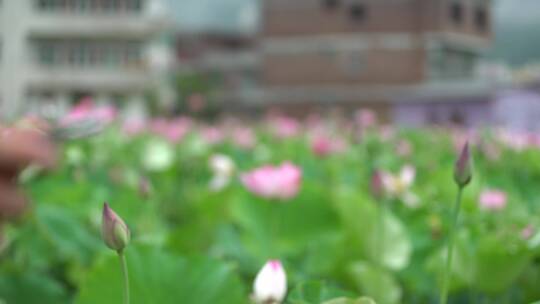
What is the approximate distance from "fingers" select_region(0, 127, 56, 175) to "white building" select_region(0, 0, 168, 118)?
16.1 m

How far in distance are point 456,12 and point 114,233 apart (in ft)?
61.0

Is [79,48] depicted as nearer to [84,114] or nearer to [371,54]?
[371,54]

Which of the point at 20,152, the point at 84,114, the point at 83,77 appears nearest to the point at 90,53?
the point at 83,77

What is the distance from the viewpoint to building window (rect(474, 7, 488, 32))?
1894 centimetres

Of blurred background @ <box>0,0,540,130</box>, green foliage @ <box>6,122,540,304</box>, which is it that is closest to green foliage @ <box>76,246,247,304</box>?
green foliage @ <box>6,122,540,304</box>

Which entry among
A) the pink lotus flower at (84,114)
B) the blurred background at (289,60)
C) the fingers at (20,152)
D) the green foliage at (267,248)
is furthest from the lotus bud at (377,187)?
the blurred background at (289,60)

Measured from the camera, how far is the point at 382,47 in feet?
57.7

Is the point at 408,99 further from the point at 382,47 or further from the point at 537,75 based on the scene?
the point at 537,75

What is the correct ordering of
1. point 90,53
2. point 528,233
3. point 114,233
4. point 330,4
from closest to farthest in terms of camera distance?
point 114,233 → point 528,233 → point 90,53 → point 330,4

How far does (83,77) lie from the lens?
16.4m

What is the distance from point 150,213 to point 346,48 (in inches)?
689

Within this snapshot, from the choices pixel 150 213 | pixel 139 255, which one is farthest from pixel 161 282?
pixel 150 213

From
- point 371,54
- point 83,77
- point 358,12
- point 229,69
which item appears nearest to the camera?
point 83,77

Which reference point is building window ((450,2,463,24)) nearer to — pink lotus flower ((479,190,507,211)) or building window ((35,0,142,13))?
building window ((35,0,142,13))
